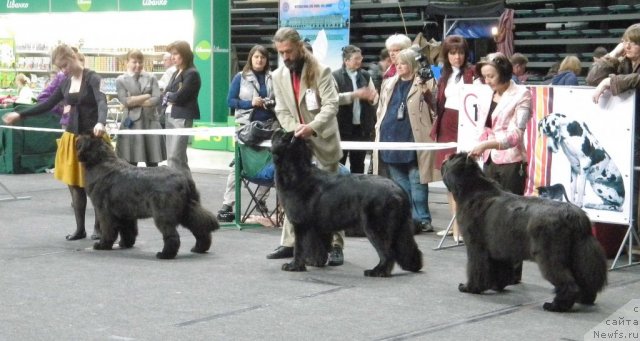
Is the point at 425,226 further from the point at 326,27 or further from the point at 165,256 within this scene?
the point at 326,27

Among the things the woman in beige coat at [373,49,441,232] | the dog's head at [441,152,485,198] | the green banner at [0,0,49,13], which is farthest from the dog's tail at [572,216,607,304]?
the green banner at [0,0,49,13]

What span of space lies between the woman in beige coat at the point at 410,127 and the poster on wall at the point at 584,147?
1113 mm

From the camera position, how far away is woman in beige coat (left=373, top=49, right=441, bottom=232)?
877 centimetres

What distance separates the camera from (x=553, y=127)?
7523 millimetres

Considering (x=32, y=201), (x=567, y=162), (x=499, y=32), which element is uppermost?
(x=499, y=32)

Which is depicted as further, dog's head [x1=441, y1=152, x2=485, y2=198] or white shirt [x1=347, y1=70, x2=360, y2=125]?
white shirt [x1=347, y1=70, x2=360, y2=125]

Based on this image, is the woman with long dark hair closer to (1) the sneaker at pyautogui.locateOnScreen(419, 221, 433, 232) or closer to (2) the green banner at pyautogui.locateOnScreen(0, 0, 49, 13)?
(1) the sneaker at pyautogui.locateOnScreen(419, 221, 433, 232)

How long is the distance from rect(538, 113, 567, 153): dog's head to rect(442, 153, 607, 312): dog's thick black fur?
140 cm

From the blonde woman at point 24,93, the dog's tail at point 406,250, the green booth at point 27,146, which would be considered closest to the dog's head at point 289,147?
the dog's tail at point 406,250

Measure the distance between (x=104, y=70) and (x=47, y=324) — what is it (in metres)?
13.7

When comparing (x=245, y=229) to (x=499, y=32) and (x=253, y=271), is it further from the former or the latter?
(x=499, y=32)

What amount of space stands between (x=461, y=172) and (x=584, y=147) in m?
1.49

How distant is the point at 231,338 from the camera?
5.20 m

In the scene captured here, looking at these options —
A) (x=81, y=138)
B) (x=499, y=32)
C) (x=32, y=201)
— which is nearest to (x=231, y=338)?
(x=81, y=138)
